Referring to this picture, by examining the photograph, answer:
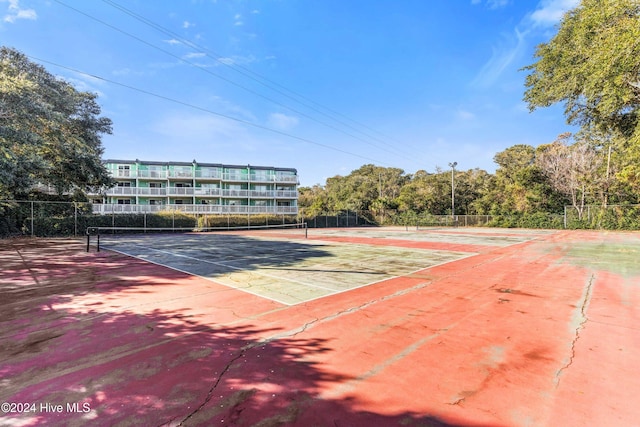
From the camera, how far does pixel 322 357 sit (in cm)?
365

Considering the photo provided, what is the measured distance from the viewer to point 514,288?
721 cm

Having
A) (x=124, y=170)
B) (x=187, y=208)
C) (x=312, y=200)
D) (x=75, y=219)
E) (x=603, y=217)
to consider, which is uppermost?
(x=124, y=170)

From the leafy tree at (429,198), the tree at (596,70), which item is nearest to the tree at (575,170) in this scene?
the leafy tree at (429,198)

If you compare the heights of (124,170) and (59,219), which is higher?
(124,170)

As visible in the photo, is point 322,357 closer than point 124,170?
Yes

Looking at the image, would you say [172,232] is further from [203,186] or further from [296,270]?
[296,270]

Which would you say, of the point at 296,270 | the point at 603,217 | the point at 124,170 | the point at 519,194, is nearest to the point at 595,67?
the point at 296,270

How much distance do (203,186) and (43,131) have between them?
33.3 m

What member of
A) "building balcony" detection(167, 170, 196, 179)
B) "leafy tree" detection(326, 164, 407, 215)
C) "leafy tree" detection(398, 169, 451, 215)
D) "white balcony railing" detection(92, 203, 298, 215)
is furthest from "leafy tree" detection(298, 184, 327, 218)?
"building balcony" detection(167, 170, 196, 179)

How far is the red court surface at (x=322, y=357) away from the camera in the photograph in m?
2.64

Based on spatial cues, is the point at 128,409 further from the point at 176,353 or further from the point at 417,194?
the point at 417,194

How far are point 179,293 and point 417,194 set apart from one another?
46213 millimetres

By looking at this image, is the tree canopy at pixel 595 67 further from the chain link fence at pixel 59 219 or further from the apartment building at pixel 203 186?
the apartment building at pixel 203 186

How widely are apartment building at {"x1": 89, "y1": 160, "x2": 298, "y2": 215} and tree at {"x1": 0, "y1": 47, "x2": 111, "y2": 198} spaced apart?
2058 cm
